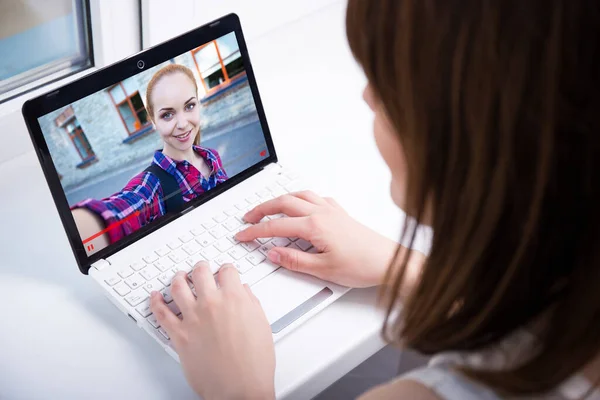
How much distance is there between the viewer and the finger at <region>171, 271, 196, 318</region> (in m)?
0.65

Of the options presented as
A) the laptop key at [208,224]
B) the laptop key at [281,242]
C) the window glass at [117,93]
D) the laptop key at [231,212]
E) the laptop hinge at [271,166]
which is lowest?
the laptop key at [281,242]

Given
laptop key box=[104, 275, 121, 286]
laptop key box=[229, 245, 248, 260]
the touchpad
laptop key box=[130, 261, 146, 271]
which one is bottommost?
the touchpad

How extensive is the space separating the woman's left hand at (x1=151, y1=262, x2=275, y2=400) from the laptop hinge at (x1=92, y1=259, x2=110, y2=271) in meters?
0.09

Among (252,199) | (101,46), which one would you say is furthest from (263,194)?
(101,46)

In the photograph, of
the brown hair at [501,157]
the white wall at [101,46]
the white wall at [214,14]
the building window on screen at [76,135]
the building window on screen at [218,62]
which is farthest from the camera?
the white wall at [214,14]

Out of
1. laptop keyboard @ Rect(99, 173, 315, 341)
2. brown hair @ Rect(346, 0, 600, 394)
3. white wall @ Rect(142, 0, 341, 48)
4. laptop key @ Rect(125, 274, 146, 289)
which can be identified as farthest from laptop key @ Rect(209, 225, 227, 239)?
white wall @ Rect(142, 0, 341, 48)

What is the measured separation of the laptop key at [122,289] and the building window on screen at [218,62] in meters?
0.26

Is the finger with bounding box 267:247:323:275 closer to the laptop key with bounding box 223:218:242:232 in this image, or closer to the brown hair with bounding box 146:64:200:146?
the laptop key with bounding box 223:218:242:232

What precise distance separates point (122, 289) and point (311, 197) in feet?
0.81

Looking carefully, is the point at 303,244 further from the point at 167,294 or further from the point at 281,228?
the point at 167,294

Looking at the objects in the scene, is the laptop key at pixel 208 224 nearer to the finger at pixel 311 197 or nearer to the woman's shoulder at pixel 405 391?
the finger at pixel 311 197

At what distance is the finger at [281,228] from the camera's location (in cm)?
74

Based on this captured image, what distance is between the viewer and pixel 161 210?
779 mm

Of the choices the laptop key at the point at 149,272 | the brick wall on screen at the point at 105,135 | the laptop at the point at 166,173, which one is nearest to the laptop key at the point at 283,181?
the laptop at the point at 166,173
